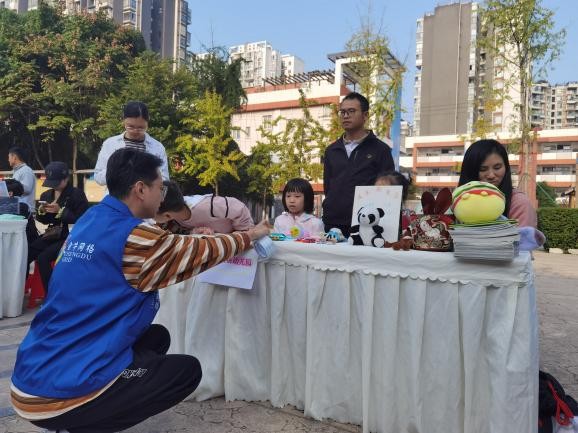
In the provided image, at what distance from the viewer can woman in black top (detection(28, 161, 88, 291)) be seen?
14.5 feet

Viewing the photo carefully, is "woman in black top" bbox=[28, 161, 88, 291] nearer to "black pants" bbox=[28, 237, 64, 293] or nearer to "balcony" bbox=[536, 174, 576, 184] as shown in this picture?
"black pants" bbox=[28, 237, 64, 293]

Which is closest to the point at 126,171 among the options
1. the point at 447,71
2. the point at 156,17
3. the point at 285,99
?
the point at 285,99

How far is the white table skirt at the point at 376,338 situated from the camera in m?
1.75

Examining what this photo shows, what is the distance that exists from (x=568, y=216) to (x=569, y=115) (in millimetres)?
99303

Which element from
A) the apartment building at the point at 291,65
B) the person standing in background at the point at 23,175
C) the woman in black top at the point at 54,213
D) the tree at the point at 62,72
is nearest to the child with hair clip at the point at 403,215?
the woman in black top at the point at 54,213

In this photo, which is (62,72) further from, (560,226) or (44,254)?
(560,226)

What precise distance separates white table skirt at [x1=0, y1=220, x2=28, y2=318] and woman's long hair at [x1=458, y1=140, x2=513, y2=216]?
386 centimetres

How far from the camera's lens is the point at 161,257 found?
1.60 meters

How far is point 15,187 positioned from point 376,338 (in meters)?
4.44

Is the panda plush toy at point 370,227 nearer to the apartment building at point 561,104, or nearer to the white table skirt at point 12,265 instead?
the white table skirt at point 12,265

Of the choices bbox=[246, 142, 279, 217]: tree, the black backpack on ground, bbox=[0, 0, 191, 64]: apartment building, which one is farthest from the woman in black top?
bbox=[0, 0, 191, 64]: apartment building

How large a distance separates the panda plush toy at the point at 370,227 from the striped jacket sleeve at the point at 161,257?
30.6 inches

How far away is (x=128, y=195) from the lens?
167cm

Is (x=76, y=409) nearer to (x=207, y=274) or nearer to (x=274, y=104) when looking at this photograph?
(x=207, y=274)
